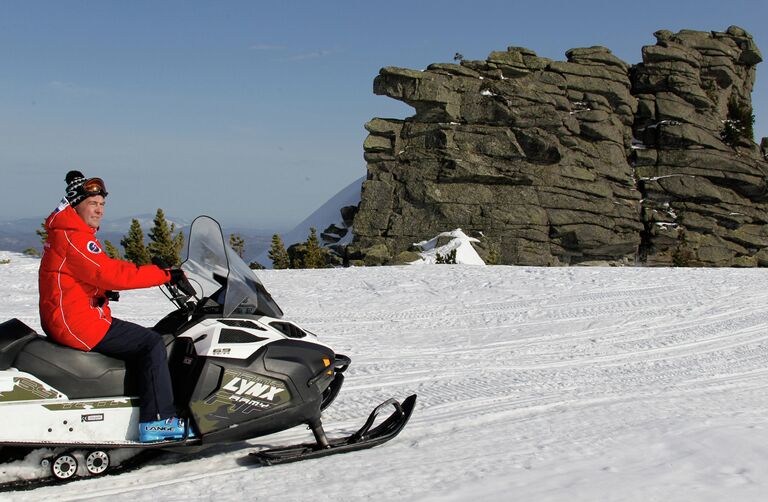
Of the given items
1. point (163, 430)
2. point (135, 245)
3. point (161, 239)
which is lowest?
point (135, 245)

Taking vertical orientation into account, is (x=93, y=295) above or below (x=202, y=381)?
above

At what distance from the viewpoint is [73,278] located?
3555mm

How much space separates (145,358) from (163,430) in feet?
1.34

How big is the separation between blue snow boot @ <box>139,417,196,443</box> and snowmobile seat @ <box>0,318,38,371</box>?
0.73 meters

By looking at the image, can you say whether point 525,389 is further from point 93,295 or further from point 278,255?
point 278,255

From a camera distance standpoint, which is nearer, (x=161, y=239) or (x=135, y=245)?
(x=161, y=239)

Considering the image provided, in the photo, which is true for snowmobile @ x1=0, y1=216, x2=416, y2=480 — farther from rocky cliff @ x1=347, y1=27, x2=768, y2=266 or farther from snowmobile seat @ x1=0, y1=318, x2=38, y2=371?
rocky cliff @ x1=347, y1=27, x2=768, y2=266

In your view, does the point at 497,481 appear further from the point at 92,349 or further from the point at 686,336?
the point at 686,336

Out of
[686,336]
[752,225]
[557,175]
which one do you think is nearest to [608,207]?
[557,175]

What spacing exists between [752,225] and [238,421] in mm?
33964

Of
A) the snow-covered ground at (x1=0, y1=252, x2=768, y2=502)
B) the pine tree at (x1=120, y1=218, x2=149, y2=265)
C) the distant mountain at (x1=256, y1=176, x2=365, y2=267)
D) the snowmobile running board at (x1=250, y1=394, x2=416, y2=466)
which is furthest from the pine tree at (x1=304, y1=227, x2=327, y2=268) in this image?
the snowmobile running board at (x1=250, y1=394, x2=416, y2=466)

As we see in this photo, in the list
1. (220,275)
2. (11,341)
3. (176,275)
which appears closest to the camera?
(11,341)

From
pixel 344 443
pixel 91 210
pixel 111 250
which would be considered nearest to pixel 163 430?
pixel 344 443

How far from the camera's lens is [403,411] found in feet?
14.6
